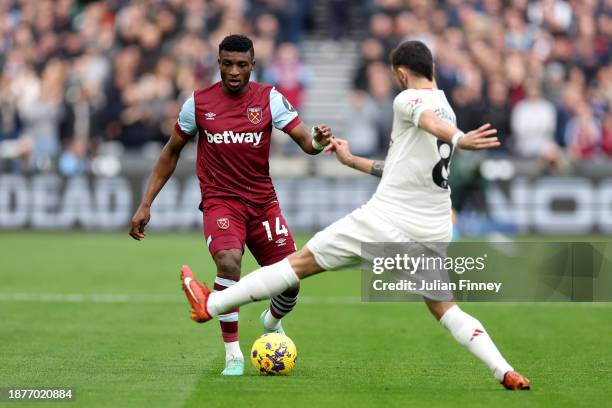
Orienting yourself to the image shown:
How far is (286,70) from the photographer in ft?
84.7

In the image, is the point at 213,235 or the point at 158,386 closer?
the point at 158,386

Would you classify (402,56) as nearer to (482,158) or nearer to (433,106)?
(433,106)

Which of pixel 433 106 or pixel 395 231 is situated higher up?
pixel 433 106

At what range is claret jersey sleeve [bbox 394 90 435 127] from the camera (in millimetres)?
8377

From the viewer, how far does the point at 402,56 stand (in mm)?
8719

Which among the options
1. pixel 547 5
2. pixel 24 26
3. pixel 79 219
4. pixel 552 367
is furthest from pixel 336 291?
pixel 24 26

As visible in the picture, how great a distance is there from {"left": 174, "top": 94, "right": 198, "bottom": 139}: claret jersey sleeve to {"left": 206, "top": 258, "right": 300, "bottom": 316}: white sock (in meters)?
1.59

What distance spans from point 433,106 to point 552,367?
280 cm

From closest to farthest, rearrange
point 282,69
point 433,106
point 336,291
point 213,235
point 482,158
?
point 433,106 < point 213,235 < point 336,291 < point 482,158 < point 282,69

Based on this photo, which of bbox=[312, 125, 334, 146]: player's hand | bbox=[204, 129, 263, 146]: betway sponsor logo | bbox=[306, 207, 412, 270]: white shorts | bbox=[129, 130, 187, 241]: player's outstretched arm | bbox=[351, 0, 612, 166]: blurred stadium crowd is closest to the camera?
bbox=[306, 207, 412, 270]: white shorts

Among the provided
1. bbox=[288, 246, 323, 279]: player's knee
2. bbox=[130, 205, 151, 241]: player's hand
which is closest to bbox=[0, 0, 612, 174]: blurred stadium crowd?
bbox=[130, 205, 151, 241]: player's hand

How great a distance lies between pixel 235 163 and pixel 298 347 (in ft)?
6.96

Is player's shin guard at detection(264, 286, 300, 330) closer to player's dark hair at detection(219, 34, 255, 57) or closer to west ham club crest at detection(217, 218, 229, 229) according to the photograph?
west ham club crest at detection(217, 218, 229, 229)

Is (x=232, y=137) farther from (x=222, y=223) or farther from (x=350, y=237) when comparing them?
(x=350, y=237)
